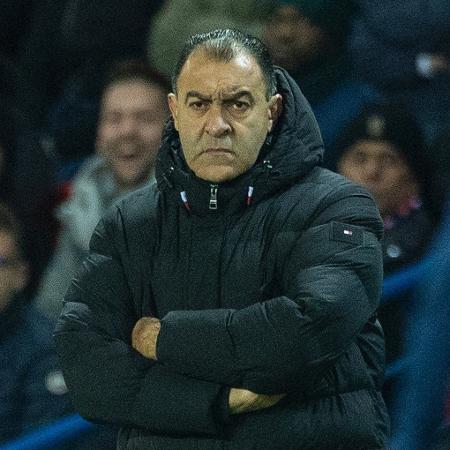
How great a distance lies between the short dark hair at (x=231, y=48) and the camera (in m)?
2.68

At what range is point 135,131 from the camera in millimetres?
4984

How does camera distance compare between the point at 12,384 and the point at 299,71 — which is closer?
the point at 12,384

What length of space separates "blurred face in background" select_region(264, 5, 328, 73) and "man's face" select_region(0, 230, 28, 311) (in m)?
1.32

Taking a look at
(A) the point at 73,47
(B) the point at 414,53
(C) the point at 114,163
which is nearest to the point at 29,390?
(C) the point at 114,163

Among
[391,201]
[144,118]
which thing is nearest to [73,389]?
[391,201]

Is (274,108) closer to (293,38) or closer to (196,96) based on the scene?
(196,96)

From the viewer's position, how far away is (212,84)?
2680mm

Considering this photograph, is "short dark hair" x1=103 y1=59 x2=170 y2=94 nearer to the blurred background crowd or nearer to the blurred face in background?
the blurred background crowd

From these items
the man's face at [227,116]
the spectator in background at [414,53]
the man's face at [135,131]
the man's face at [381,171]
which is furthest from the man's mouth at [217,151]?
the man's face at [135,131]

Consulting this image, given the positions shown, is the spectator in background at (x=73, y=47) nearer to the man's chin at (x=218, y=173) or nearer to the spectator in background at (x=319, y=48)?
the spectator in background at (x=319, y=48)

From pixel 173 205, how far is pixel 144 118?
2.24 meters

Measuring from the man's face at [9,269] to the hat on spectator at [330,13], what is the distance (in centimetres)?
Answer: 145

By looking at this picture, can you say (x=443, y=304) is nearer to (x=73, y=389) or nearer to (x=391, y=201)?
(x=391, y=201)

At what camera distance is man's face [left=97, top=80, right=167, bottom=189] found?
4.96m
